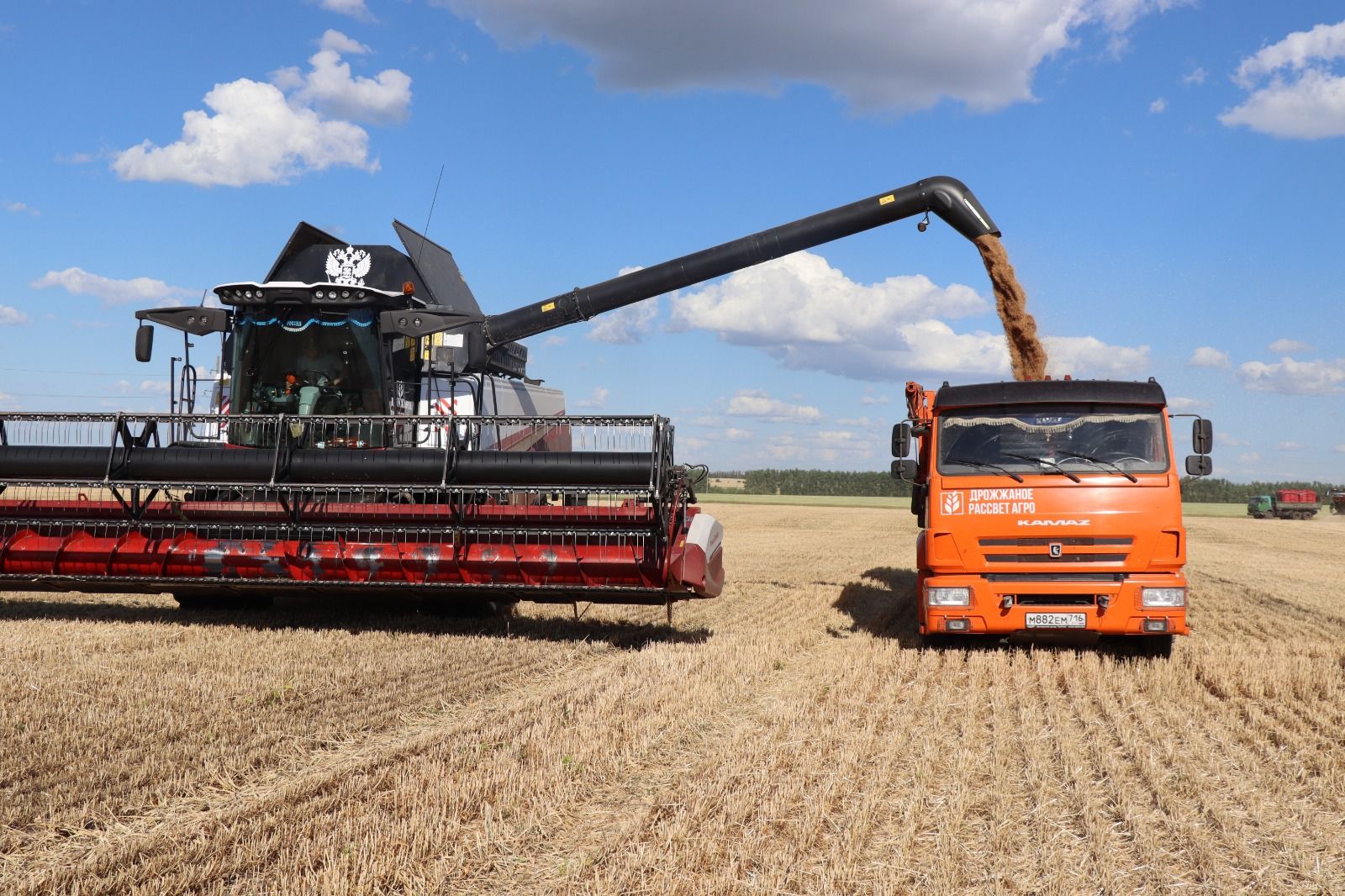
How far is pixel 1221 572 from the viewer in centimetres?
1806

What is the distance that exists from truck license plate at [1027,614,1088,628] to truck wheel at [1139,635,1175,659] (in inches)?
31.8

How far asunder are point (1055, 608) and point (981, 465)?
1204 millimetres

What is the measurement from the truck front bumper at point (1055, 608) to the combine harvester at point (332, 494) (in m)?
1.80

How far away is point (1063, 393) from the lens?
892 cm

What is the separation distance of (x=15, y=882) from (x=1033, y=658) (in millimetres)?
6861

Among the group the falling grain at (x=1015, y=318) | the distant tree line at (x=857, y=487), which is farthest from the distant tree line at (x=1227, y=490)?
the falling grain at (x=1015, y=318)

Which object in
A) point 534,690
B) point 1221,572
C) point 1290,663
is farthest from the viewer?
point 1221,572

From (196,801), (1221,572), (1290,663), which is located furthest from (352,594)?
(1221,572)

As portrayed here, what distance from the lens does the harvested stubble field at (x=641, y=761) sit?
12.6 ft

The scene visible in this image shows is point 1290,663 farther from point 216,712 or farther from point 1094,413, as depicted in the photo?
point 216,712

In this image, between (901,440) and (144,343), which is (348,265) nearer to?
(144,343)

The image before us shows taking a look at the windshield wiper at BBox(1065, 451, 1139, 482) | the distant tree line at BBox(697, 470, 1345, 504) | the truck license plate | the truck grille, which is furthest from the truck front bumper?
the distant tree line at BBox(697, 470, 1345, 504)

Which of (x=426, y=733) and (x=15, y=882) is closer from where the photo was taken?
(x=15, y=882)

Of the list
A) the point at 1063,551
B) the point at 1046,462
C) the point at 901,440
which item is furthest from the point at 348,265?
the point at 1063,551
